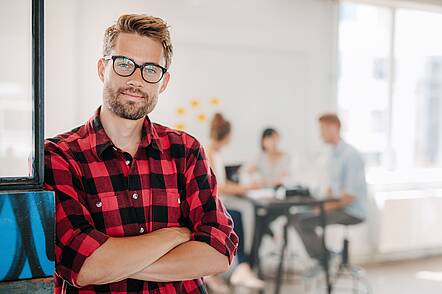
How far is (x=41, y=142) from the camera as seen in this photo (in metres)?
1.25

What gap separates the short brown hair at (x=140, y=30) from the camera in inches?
55.2

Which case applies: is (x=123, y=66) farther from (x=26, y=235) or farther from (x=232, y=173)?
(x=232, y=173)

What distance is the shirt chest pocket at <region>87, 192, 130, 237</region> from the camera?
1.34 m

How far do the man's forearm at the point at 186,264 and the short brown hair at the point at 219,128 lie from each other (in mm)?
1687

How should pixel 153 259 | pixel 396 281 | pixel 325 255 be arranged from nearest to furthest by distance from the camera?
pixel 153 259, pixel 325 255, pixel 396 281

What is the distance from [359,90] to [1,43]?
119 inches

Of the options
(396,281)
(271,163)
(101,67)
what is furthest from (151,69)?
(396,281)

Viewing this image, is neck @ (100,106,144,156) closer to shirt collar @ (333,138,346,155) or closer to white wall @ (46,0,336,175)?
white wall @ (46,0,336,175)

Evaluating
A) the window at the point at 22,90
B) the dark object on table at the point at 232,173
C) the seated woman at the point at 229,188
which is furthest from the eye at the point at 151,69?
the dark object on table at the point at 232,173

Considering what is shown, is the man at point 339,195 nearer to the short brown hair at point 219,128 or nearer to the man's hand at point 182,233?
the short brown hair at point 219,128

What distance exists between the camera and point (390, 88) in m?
4.07

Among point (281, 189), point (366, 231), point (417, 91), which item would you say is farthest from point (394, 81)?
point (281, 189)

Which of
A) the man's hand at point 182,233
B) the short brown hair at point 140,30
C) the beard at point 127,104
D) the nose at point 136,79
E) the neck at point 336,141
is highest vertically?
the short brown hair at point 140,30

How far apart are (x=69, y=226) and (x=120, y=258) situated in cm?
13
